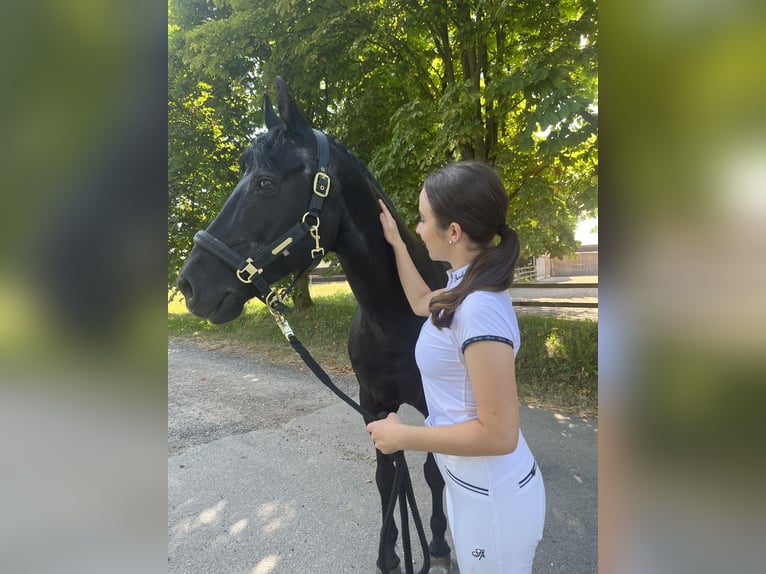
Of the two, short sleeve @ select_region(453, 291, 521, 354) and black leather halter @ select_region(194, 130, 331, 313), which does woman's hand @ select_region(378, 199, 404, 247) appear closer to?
black leather halter @ select_region(194, 130, 331, 313)

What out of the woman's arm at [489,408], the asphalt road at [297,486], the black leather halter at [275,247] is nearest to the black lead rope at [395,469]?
the black leather halter at [275,247]

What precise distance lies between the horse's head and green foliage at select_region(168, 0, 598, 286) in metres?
3.11

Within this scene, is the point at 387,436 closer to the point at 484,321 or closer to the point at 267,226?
the point at 484,321

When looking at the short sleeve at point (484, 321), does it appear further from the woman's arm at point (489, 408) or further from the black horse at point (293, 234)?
the black horse at point (293, 234)

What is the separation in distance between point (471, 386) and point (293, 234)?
0.92 m

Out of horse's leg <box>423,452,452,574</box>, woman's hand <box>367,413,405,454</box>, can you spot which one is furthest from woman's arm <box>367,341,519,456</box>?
horse's leg <box>423,452,452,574</box>

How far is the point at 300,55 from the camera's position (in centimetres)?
619

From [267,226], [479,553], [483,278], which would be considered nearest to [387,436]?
[479,553]

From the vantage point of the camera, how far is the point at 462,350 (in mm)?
1141

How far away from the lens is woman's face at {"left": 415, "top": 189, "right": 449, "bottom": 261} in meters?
1.30

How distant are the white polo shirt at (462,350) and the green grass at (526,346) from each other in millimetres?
2376

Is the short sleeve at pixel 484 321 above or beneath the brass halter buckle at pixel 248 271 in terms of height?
beneath

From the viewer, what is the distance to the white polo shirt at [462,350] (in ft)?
3.59
